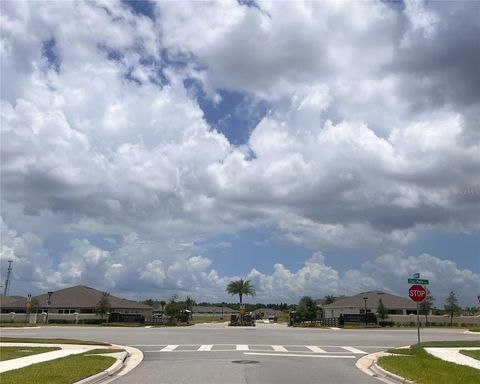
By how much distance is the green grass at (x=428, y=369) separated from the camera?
14078 mm

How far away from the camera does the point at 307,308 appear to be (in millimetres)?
95125

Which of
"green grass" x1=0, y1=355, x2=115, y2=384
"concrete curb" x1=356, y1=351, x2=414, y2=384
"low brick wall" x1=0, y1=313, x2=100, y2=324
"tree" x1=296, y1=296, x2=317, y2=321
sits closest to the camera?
"green grass" x1=0, y1=355, x2=115, y2=384

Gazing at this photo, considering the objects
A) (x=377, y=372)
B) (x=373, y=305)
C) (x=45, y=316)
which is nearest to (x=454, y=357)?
(x=377, y=372)

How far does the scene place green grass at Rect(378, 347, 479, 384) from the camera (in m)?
14.1

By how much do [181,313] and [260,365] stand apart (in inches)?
2326

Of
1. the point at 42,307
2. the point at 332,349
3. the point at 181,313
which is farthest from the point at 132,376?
the point at 42,307

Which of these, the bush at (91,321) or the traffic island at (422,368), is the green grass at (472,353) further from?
the bush at (91,321)

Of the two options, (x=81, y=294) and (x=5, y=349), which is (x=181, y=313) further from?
(x=5, y=349)

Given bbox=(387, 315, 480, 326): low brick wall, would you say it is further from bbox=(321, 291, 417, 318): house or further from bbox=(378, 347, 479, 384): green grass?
bbox=(378, 347, 479, 384): green grass

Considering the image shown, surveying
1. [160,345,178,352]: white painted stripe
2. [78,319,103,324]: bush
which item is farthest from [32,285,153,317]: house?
[160,345,178,352]: white painted stripe

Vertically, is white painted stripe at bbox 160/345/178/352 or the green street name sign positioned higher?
the green street name sign

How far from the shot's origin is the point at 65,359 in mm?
18953

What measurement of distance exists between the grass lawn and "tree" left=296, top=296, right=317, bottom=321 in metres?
71.5

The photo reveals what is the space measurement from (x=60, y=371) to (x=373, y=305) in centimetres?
6911
